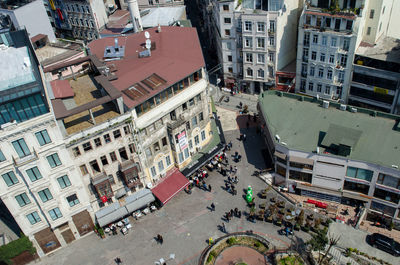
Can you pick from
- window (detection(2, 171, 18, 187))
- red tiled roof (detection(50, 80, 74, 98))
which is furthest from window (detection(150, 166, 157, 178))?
window (detection(2, 171, 18, 187))

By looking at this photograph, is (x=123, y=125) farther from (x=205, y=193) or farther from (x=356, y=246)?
(x=356, y=246)

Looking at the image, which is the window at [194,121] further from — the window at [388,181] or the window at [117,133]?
the window at [388,181]

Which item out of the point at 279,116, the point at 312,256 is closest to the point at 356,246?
the point at 312,256

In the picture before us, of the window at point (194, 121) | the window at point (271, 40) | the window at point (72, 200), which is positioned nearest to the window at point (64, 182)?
the window at point (72, 200)

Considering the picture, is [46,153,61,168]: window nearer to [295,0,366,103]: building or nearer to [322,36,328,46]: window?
[295,0,366,103]: building

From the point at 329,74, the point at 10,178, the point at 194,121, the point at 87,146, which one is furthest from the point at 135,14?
the point at 10,178

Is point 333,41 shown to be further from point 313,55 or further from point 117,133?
point 117,133
